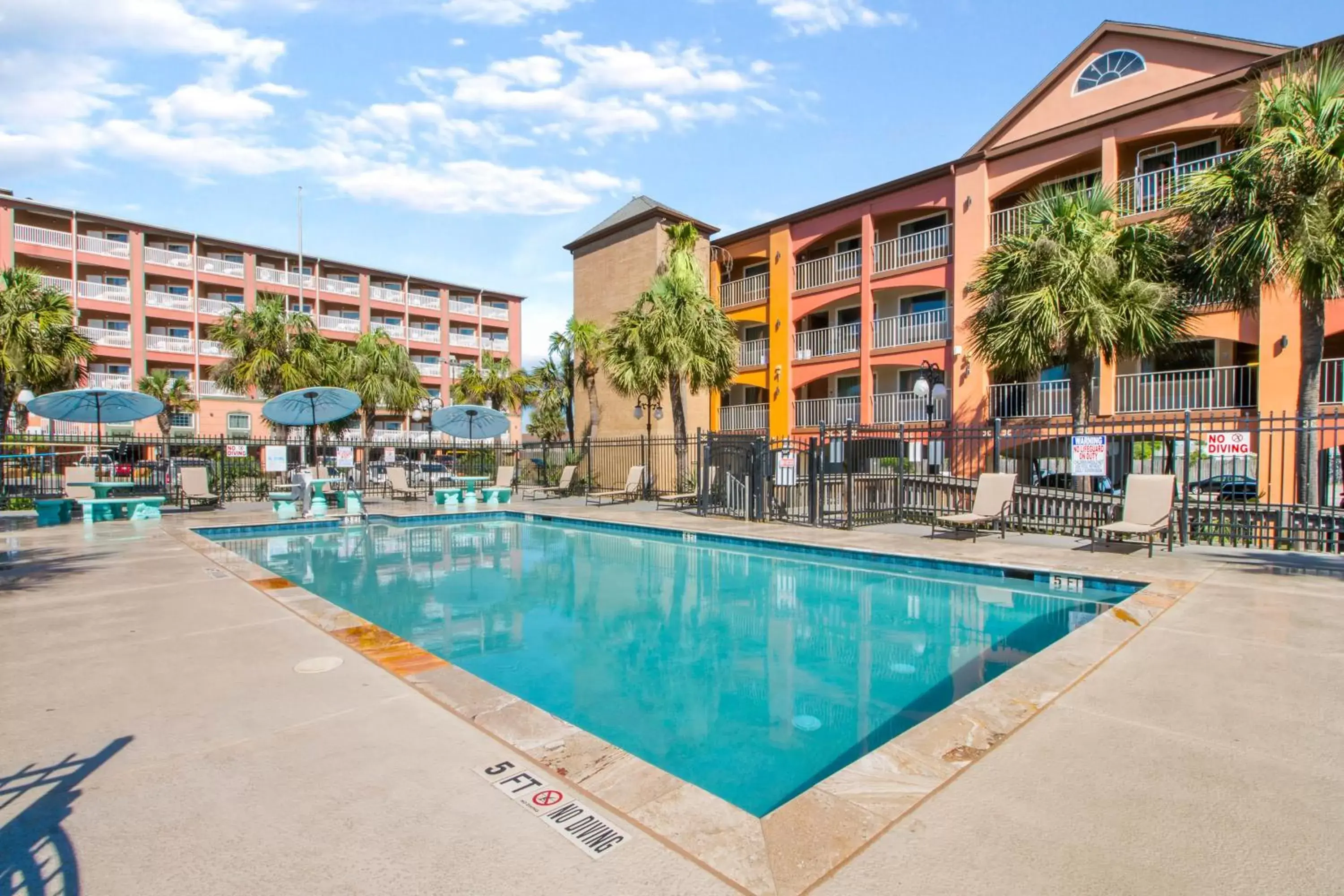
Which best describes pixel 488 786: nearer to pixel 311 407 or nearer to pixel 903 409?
pixel 311 407

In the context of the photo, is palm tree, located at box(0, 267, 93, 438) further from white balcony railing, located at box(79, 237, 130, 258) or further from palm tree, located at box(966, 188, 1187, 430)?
palm tree, located at box(966, 188, 1187, 430)

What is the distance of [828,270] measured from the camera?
24.0 meters

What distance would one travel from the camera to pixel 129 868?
2305 millimetres

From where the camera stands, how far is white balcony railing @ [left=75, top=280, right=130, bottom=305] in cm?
3275

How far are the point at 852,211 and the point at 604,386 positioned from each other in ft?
35.9

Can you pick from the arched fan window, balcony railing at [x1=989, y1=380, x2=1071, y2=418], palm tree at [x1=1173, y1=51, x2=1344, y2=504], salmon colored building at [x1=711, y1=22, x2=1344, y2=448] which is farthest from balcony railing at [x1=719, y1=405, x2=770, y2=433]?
palm tree at [x1=1173, y1=51, x2=1344, y2=504]

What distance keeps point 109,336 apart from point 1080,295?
41.2 m

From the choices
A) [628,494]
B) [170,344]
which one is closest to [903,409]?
[628,494]

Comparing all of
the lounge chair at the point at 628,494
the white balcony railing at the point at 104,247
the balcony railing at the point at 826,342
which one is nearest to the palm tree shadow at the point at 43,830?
the lounge chair at the point at 628,494

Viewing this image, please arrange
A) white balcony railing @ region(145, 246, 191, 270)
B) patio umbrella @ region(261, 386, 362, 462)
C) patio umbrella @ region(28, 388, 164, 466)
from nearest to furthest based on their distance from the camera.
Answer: patio umbrella @ region(28, 388, 164, 466)
patio umbrella @ region(261, 386, 362, 462)
white balcony railing @ region(145, 246, 191, 270)

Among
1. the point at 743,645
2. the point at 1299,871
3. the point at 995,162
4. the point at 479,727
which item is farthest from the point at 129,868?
the point at 995,162

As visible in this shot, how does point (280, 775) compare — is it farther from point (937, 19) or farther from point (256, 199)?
point (256, 199)

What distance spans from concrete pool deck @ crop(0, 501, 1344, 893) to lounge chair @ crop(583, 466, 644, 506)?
13.3 m

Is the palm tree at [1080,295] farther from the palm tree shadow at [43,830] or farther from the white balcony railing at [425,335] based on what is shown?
the white balcony railing at [425,335]
